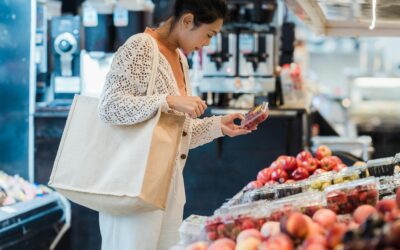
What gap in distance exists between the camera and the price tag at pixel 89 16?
599cm

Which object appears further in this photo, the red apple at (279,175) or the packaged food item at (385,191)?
the red apple at (279,175)

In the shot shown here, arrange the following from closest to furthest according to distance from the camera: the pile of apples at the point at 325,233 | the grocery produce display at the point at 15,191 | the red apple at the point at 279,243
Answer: the pile of apples at the point at 325,233
the red apple at the point at 279,243
the grocery produce display at the point at 15,191

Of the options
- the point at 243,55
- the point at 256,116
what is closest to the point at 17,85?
the point at 243,55

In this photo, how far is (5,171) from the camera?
552 cm

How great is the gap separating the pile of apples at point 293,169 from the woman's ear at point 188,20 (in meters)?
0.90

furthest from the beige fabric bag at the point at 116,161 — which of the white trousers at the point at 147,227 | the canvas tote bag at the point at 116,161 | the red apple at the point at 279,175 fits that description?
the red apple at the point at 279,175

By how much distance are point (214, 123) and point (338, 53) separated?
1692cm

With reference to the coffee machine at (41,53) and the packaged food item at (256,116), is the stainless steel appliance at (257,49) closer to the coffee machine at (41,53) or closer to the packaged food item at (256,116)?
the coffee machine at (41,53)

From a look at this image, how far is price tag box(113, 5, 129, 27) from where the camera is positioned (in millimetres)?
5996

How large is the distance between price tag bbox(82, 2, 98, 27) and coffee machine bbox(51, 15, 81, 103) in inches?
2.3

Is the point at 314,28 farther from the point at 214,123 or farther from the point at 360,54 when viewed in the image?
the point at 360,54

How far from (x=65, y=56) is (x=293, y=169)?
2.81 m

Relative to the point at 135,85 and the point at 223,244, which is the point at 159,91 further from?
the point at 223,244

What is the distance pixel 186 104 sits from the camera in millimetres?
2842
